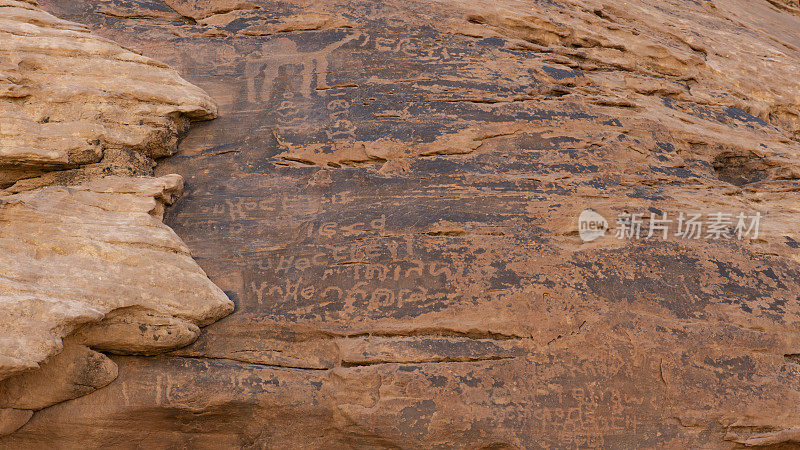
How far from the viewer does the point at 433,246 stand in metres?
4.79

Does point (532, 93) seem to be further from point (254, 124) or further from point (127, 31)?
point (127, 31)

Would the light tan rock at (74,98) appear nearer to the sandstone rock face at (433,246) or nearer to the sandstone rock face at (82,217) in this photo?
the sandstone rock face at (82,217)

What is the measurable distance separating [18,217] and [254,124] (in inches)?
84.5

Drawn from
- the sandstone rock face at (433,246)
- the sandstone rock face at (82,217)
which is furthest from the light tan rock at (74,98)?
the sandstone rock face at (433,246)

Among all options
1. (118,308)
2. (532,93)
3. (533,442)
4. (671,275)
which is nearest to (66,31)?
(118,308)

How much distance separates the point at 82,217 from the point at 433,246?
9.05ft

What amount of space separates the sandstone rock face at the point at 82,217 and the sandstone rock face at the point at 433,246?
38 millimetres

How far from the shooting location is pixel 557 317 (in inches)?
177

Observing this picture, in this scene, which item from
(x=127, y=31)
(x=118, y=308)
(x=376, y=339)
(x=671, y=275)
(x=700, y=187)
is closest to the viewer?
(x=118, y=308)

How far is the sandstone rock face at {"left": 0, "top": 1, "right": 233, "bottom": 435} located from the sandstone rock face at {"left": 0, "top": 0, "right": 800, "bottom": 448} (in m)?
0.04

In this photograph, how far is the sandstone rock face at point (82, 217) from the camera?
3873 millimetres

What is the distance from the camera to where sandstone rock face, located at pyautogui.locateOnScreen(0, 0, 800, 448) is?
4.21 meters

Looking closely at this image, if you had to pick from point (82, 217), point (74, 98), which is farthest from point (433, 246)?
point (74, 98)

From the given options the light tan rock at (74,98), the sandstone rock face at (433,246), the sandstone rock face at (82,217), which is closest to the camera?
the sandstone rock face at (82,217)
